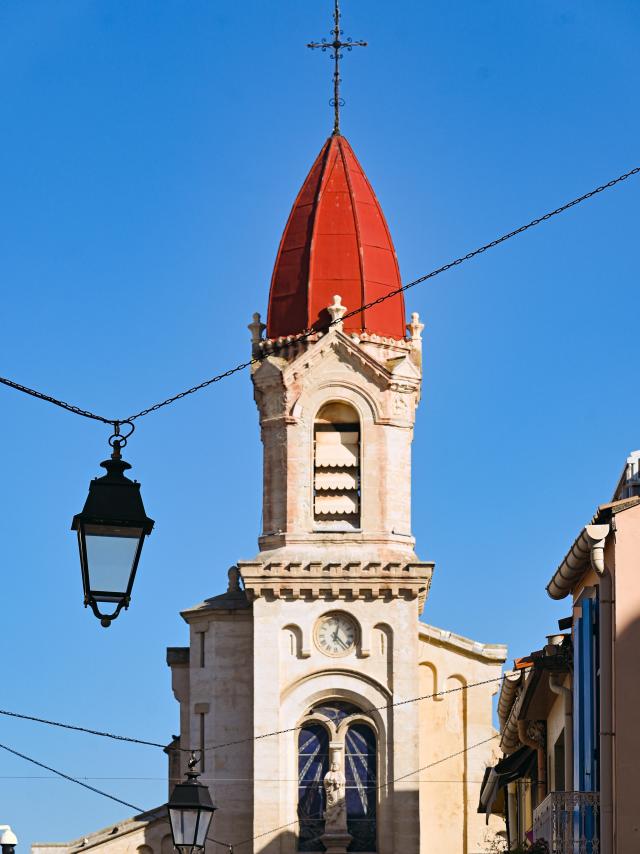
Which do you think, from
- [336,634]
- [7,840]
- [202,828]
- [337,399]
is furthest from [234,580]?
[202,828]

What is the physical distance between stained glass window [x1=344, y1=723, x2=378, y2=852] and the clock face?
1.86 meters

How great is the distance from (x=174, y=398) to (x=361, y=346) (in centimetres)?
3664

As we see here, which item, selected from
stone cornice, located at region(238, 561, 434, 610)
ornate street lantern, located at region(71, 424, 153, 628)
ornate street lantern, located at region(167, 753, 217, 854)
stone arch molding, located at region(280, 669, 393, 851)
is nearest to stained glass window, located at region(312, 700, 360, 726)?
stone arch molding, located at region(280, 669, 393, 851)

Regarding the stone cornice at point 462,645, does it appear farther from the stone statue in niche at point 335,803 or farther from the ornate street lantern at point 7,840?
the ornate street lantern at point 7,840

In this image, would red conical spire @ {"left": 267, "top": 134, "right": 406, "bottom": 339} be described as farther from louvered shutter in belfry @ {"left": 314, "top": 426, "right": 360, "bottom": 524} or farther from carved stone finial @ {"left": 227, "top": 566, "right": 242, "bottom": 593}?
carved stone finial @ {"left": 227, "top": 566, "right": 242, "bottom": 593}

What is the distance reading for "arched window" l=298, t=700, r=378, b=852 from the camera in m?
52.4

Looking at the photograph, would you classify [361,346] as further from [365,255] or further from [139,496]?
[139,496]

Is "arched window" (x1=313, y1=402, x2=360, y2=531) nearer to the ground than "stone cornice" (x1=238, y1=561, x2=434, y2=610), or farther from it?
farther from it

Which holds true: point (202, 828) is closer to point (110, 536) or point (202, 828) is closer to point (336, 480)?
point (110, 536)

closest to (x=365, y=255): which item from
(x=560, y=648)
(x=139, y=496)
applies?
(x=560, y=648)

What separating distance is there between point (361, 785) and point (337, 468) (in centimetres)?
763

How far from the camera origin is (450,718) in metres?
56.2

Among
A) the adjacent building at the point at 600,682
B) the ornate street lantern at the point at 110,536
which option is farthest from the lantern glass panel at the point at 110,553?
the adjacent building at the point at 600,682

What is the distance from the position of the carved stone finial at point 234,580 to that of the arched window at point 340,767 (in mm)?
3907
